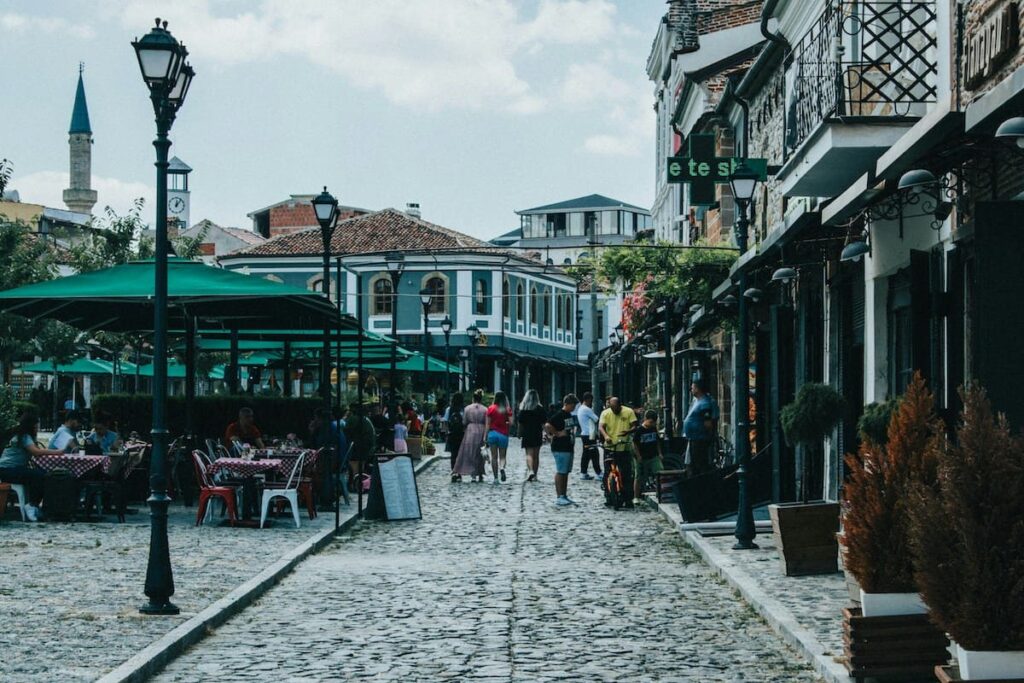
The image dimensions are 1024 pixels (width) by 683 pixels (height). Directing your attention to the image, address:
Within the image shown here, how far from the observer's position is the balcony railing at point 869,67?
15575 millimetres

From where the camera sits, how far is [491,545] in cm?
1759

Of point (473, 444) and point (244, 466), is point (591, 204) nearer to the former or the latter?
point (473, 444)

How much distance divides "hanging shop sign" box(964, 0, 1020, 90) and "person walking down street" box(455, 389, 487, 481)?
55.5 feet

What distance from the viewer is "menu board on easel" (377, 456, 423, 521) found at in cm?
2105

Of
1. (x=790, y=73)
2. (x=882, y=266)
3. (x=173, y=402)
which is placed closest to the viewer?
(x=882, y=266)

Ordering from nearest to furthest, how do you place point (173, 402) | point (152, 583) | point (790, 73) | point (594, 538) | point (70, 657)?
point (70, 657), point (152, 583), point (594, 538), point (790, 73), point (173, 402)

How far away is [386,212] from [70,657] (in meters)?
69.0

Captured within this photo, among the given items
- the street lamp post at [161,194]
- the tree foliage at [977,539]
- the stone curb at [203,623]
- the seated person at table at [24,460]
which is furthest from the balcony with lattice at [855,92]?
the seated person at table at [24,460]

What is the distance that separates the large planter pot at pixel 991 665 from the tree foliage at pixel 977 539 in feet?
0.11

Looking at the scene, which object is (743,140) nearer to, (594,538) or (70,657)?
(594,538)

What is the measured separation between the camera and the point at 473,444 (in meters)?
Answer: 30.0

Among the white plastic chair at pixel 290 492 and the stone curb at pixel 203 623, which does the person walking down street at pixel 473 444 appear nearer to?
the white plastic chair at pixel 290 492

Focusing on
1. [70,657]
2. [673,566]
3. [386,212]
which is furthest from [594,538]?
[386,212]

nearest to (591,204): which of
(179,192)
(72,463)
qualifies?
(179,192)
